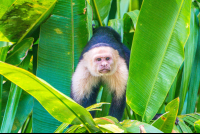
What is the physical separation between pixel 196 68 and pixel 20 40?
133cm

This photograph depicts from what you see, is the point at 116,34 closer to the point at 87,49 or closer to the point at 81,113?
the point at 87,49

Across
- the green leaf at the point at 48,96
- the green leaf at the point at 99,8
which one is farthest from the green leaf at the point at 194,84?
the green leaf at the point at 48,96

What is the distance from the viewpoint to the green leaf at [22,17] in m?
1.51

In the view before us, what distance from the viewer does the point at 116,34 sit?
182 centimetres

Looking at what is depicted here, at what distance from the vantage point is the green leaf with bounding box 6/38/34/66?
1581 millimetres

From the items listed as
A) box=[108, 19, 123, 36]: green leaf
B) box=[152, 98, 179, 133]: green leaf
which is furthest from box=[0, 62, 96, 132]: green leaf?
box=[108, 19, 123, 36]: green leaf

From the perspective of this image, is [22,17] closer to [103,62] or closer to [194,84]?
[103,62]

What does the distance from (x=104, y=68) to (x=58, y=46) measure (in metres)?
0.38

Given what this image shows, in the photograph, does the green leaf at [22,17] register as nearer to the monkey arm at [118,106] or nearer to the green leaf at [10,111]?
the green leaf at [10,111]

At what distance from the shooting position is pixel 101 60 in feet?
5.84

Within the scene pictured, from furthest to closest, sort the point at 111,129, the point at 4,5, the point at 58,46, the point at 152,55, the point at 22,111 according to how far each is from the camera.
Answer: the point at 22,111 < the point at 58,46 < the point at 4,5 < the point at 152,55 < the point at 111,129

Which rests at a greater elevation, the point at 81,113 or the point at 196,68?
the point at 81,113

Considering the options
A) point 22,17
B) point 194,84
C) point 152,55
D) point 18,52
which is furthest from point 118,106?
point 22,17

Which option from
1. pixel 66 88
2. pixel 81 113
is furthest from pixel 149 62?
pixel 66 88
